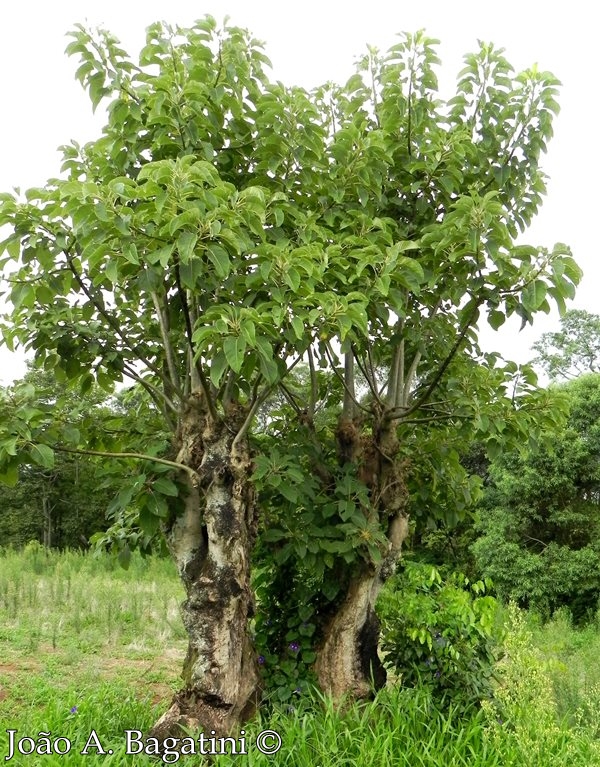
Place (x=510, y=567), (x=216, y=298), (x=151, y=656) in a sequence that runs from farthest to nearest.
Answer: (x=510, y=567), (x=151, y=656), (x=216, y=298)

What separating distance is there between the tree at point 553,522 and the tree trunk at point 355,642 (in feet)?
15.3

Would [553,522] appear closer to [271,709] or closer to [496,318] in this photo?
[271,709]

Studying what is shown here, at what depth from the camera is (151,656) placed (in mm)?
5316

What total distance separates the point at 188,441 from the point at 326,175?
1.40m

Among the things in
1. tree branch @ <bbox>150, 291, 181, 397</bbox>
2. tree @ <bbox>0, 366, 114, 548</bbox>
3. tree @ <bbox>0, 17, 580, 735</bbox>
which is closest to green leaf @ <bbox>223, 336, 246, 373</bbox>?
tree @ <bbox>0, 17, 580, 735</bbox>

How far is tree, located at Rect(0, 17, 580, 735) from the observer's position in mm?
2496

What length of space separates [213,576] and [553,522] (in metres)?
6.33

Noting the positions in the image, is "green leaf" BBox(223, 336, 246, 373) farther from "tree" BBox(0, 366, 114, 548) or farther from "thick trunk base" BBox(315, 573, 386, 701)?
"tree" BBox(0, 366, 114, 548)

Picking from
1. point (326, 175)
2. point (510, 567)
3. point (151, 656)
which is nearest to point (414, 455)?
point (326, 175)

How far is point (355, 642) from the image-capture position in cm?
353

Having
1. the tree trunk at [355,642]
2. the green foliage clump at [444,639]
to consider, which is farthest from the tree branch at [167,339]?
the green foliage clump at [444,639]

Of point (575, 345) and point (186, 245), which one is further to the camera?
point (575, 345)

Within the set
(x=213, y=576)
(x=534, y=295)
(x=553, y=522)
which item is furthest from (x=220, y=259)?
(x=553, y=522)

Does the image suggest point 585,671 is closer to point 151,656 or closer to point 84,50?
point 151,656
